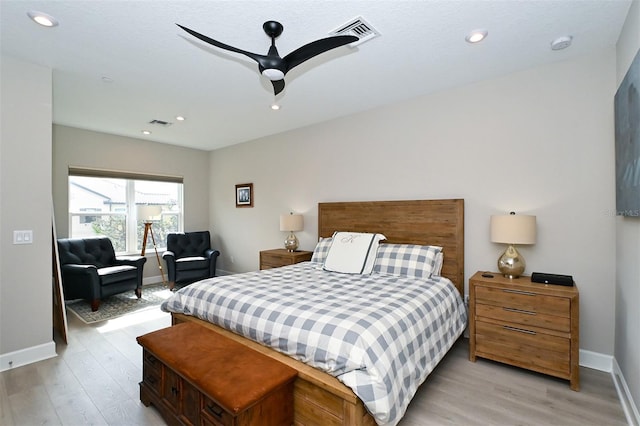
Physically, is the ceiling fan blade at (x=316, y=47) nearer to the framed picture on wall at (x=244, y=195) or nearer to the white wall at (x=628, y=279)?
the white wall at (x=628, y=279)

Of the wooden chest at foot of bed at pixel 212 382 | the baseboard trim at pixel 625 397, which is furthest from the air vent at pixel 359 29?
the baseboard trim at pixel 625 397

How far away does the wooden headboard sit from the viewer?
318cm

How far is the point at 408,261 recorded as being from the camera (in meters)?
3.10

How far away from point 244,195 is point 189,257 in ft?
4.81

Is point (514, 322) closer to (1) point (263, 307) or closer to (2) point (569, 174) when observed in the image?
(2) point (569, 174)

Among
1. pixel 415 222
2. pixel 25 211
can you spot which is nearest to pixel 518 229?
pixel 415 222

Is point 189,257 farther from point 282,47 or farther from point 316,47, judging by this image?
point 316,47

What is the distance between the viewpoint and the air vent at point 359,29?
212cm

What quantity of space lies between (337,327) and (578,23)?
105 inches

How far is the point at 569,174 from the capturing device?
2646 mm

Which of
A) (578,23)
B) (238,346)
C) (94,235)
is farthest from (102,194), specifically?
(578,23)

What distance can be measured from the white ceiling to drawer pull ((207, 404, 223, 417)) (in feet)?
7.72

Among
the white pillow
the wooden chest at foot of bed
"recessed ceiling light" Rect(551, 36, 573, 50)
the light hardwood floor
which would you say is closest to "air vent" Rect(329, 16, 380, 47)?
"recessed ceiling light" Rect(551, 36, 573, 50)

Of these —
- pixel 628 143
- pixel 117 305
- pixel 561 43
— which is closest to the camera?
pixel 628 143
